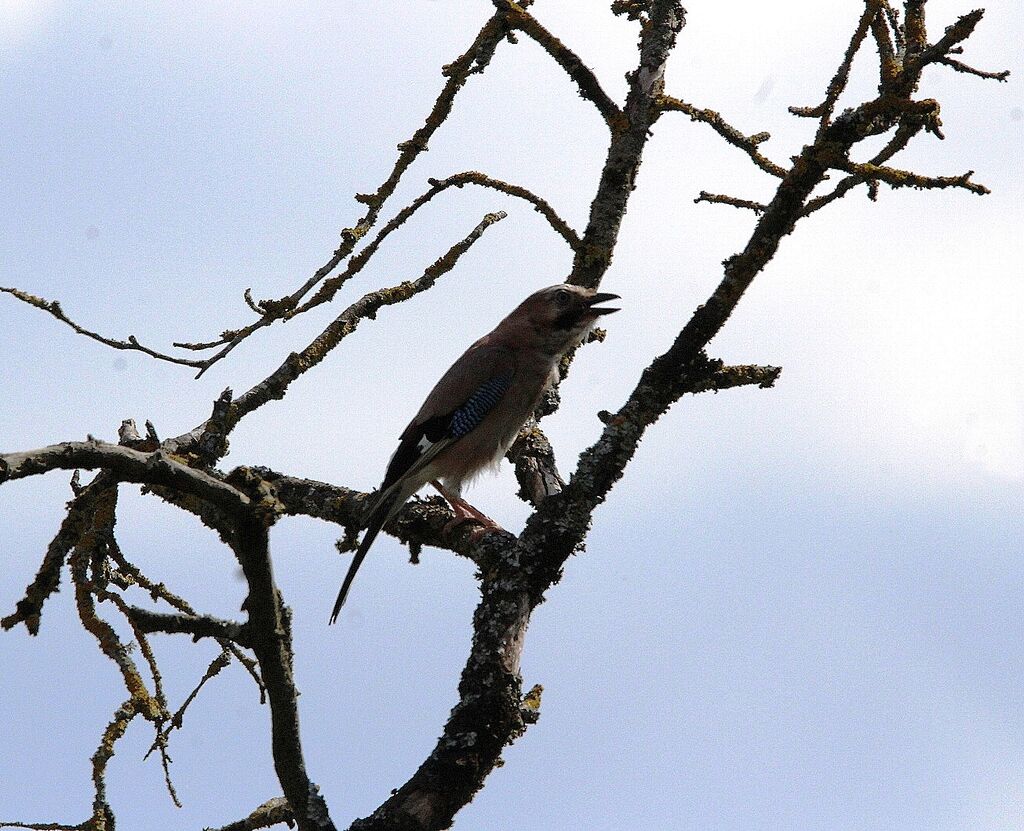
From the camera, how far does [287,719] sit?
3.97 metres

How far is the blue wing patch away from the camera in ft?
22.8

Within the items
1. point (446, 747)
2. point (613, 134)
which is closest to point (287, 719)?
point (446, 747)

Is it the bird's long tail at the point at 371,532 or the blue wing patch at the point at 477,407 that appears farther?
the blue wing patch at the point at 477,407

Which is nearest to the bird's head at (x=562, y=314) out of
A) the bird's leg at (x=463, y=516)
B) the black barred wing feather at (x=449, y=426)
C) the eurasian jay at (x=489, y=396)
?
the eurasian jay at (x=489, y=396)

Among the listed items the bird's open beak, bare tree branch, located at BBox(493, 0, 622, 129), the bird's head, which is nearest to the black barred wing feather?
the bird's head

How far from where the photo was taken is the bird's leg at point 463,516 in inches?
206

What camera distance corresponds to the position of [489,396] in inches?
276

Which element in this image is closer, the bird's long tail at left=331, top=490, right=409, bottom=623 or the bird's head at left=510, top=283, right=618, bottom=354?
the bird's long tail at left=331, top=490, right=409, bottom=623

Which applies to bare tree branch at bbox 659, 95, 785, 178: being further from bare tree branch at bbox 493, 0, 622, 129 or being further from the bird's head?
the bird's head

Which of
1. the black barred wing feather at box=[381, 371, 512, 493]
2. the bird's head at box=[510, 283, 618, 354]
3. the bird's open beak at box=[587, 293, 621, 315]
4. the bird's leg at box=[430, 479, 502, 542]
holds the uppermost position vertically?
the bird's head at box=[510, 283, 618, 354]

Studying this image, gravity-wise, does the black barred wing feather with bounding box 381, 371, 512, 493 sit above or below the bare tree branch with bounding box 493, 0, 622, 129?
below

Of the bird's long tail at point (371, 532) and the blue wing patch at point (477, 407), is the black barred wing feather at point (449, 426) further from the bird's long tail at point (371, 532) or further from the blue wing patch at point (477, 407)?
the bird's long tail at point (371, 532)

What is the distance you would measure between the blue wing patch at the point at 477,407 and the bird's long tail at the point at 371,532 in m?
1.03

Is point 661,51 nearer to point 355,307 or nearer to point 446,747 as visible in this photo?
point 355,307
